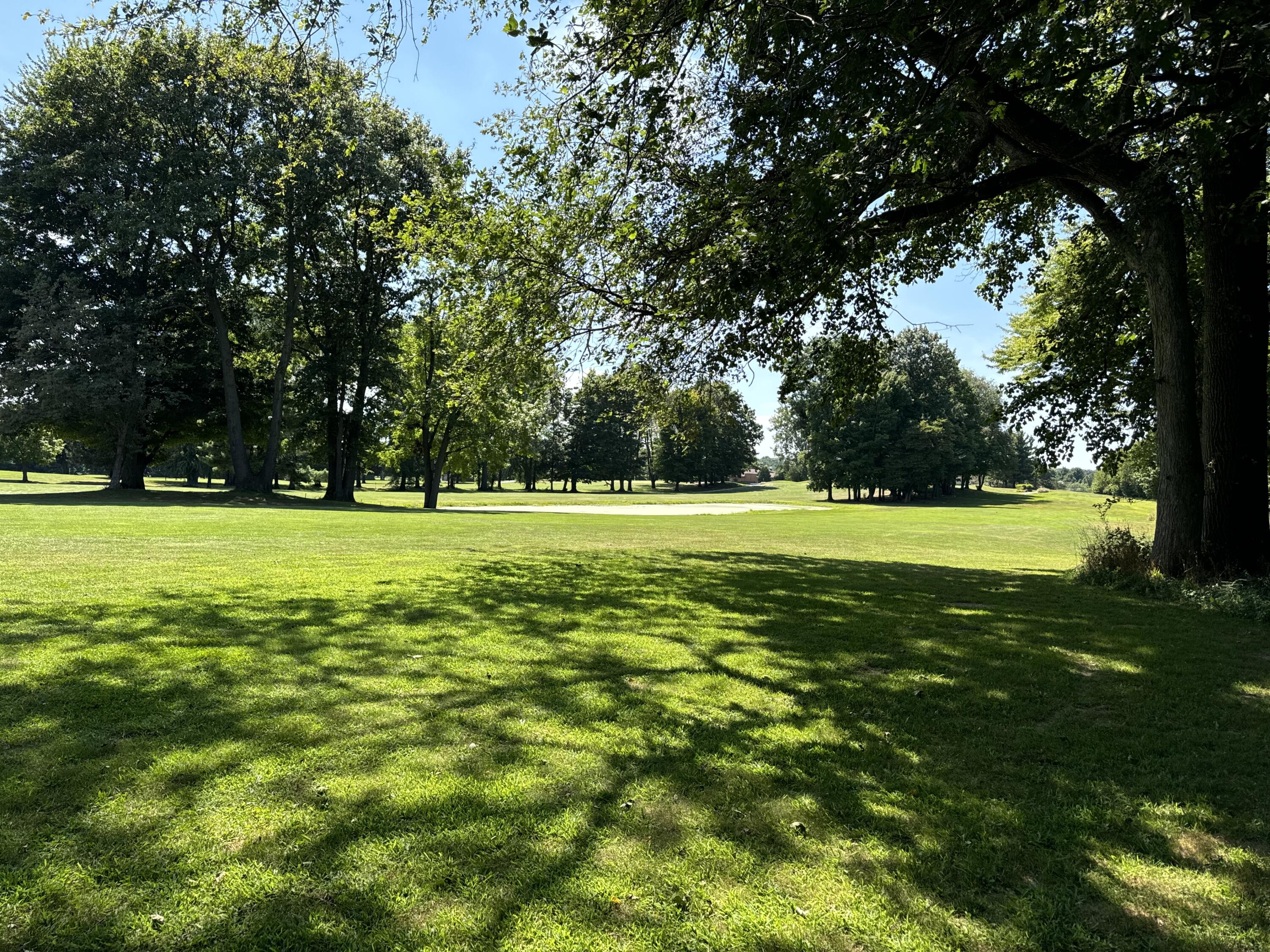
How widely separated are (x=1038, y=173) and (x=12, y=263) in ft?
125

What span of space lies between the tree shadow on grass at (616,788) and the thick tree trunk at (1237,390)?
175 inches

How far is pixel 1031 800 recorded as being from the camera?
3438 mm

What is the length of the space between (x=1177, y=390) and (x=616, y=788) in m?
11.3

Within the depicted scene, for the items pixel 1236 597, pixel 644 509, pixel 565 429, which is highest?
pixel 565 429

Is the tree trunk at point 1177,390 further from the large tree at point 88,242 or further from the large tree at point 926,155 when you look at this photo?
the large tree at point 88,242

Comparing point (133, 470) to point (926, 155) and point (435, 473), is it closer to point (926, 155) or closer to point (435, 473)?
point (435, 473)

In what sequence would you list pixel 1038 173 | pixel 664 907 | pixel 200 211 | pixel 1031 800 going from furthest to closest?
pixel 200 211 → pixel 1038 173 → pixel 1031 800 → pixel 664 907

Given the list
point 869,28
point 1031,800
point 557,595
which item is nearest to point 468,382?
point 557,595

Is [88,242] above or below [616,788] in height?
above

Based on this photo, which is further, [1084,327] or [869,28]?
[1084,327]

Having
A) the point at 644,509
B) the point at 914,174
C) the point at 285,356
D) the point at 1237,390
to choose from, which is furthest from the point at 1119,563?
the point at 644,509

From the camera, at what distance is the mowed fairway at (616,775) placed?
2.47m

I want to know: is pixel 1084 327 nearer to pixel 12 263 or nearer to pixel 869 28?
pixel 869 28

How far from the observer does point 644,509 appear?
150 ft
